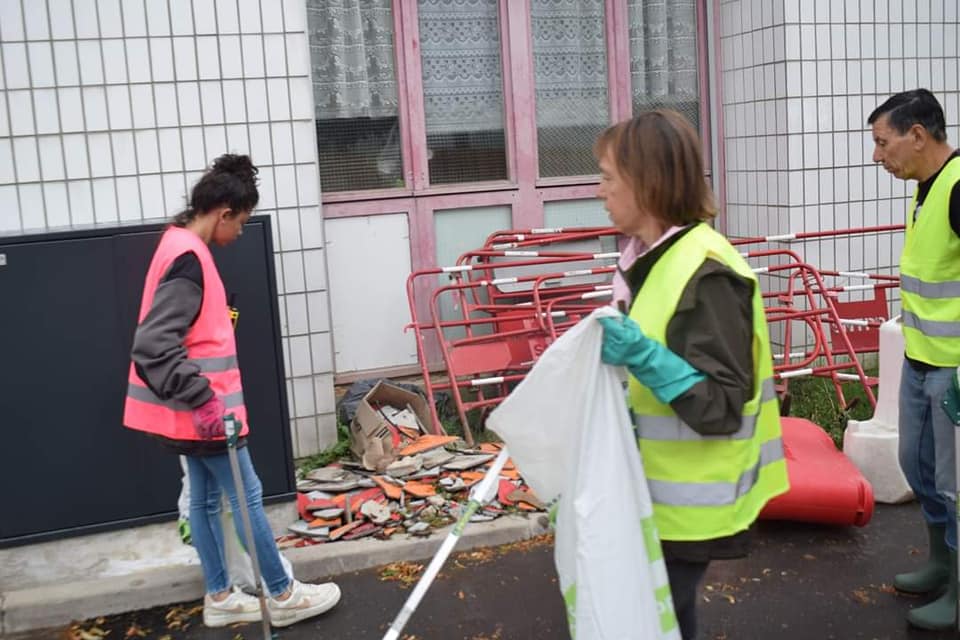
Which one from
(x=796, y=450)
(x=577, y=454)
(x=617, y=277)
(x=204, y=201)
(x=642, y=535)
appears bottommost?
(x=796, y=450)

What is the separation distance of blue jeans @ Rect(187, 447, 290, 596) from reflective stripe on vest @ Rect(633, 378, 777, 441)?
6.29 ft

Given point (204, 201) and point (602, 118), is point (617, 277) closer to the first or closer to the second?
point (204, 201)

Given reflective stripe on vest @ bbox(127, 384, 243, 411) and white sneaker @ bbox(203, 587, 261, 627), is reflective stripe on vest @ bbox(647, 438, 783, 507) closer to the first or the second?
reflective stripe on vest @ bbox(127, 384, 243, 411)

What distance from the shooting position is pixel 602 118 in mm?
7254

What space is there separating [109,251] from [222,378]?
107 centimetres

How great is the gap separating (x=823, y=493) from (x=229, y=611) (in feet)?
8.85

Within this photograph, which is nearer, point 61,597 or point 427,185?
point 61,597

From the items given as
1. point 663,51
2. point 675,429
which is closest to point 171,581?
point 675,429

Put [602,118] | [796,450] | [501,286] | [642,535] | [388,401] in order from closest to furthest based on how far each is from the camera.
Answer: [642,535] → [796,450] → [388,401] → [501,286] → [602,118]

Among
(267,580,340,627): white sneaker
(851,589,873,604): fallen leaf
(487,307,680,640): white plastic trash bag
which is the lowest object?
(851,589,873,604): fallen leaf

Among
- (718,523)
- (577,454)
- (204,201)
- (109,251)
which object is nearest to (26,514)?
(109,251)

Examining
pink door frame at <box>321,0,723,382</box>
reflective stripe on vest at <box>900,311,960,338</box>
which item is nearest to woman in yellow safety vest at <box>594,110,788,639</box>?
reflective stripe on vest at <box>900,311,960,338</box>

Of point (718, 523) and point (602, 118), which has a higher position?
point (602, 118)

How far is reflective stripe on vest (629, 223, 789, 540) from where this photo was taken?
2576mm
